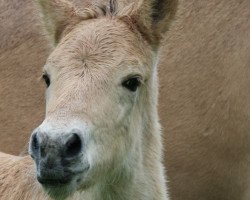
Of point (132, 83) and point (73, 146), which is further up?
point (132, 83)

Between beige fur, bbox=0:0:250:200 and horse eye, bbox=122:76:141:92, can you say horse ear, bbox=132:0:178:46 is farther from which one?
beige fur, bbox=0:0:250:200

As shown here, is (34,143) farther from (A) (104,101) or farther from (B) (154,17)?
(B) (154,17)

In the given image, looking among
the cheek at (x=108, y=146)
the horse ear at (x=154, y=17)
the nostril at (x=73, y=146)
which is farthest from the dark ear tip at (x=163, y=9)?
the nostril at (x=73, y=146)

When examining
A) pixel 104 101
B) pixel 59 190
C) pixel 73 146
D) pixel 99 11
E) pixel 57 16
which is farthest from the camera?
pixel 57 16

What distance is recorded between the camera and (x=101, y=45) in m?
6.59

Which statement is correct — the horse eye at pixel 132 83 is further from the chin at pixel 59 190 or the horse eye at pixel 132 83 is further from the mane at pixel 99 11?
the chin at pixel 59 190

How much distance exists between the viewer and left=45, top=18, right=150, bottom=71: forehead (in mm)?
6492

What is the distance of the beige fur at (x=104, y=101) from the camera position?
20.5 ft

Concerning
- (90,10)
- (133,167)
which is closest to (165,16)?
(90,10)

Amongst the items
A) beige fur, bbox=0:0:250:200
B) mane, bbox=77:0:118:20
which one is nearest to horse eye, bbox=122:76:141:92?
mane, bbox=77:0:118:20

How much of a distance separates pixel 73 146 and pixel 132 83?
0.91 m

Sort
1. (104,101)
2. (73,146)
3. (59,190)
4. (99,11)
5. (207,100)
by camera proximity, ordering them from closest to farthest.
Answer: (73,146)
(59,190)
(104,101)
(99,11)
(207,100)

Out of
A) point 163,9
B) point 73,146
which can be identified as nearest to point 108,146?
point 73,146

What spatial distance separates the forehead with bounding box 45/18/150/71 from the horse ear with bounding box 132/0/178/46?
0.39ft
